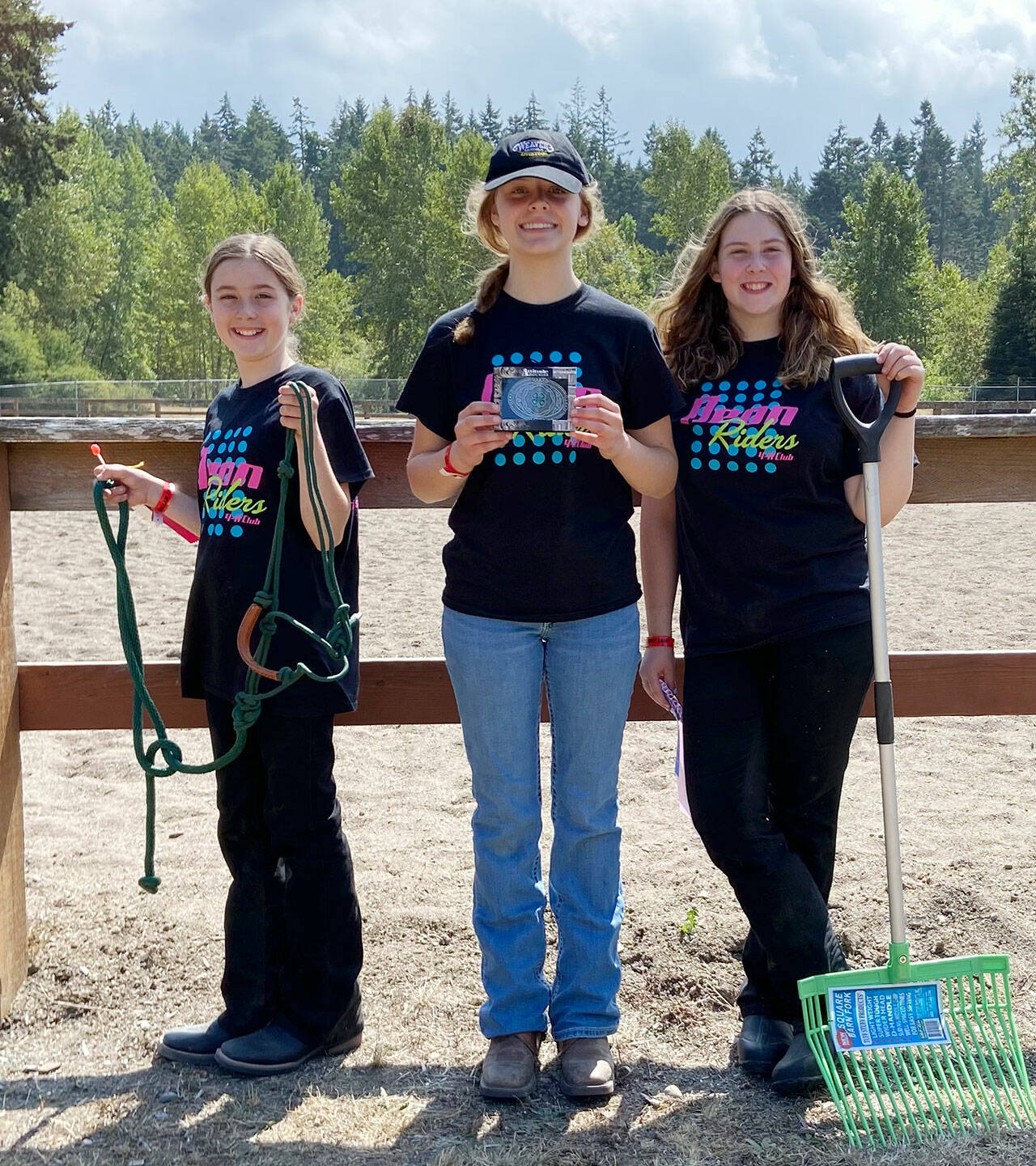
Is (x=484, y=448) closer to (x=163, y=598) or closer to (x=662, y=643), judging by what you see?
(x=662, y=643)

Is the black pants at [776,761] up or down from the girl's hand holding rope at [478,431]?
down

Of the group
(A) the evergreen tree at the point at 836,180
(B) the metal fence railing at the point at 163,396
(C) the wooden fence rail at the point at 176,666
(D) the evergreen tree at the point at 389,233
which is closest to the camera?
(C) the wooden fence rail at the point at 176,666

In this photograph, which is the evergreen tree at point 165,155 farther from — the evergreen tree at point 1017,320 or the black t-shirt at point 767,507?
the black t-shirt at point 767,507

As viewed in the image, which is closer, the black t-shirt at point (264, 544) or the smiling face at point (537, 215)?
the smiling face at point (537, 215)

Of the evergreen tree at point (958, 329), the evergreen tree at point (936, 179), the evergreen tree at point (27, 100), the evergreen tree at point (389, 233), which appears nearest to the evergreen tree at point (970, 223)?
the evergreen tree at point (936, 179)

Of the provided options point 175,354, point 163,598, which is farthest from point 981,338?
point 163,598

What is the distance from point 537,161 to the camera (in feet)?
7.62

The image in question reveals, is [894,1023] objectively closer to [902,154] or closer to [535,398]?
[535,398]

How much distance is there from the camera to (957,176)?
11381 cm

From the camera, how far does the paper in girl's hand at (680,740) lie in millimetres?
2539

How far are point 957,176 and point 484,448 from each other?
410 ft

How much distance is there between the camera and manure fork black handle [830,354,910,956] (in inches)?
92.7

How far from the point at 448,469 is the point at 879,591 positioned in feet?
2.86

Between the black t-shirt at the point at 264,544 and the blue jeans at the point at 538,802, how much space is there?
288 mm
